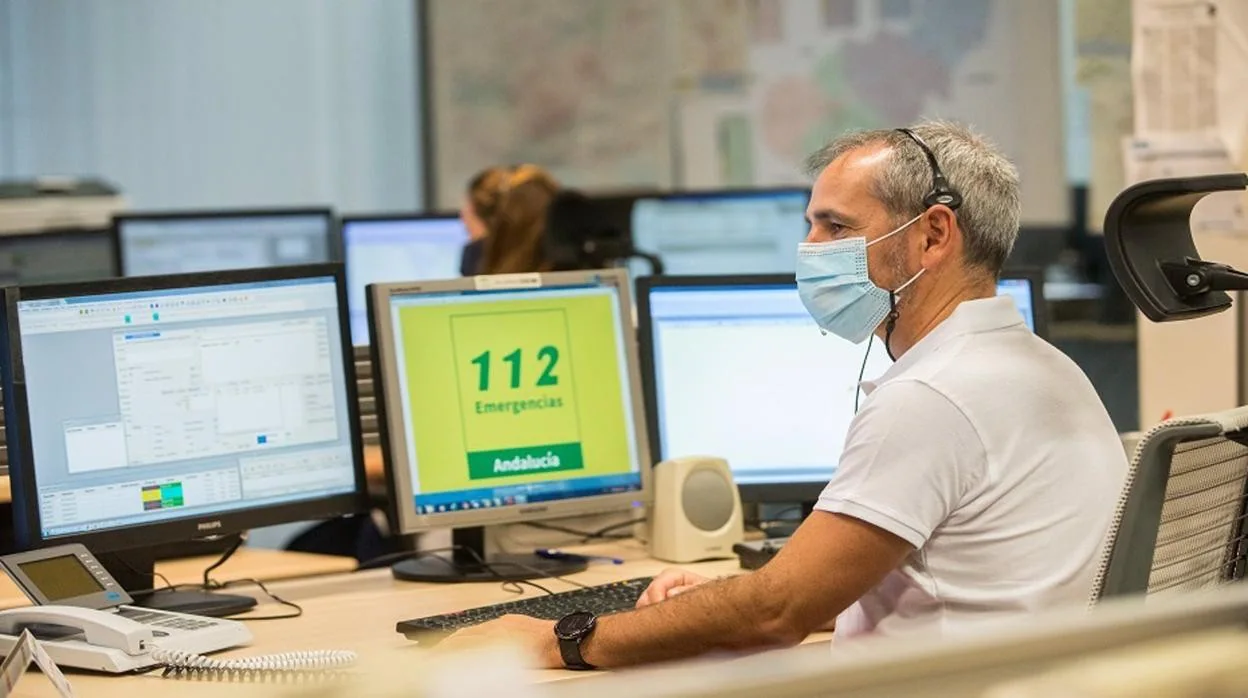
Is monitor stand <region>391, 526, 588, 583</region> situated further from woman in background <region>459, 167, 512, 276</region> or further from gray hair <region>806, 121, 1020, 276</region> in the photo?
woman in background <region>459, 167, 512, 276</region>

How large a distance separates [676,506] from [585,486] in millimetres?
147

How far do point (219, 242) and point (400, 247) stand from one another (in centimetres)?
50

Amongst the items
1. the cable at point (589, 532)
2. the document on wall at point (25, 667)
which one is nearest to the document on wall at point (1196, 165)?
the cable at point (589, 532)

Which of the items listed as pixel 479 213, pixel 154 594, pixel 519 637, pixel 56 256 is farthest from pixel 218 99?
pixel 519 637

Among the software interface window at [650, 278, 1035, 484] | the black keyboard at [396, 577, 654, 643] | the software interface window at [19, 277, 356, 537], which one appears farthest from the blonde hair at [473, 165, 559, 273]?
the black keyboard at [396, 577, 654, 643]

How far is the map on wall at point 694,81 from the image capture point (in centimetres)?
502

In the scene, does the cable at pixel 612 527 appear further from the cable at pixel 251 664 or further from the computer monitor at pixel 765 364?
the cable at pixel 251 664

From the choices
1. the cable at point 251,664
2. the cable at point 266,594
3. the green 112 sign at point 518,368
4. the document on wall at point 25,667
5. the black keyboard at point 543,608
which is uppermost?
the green 112 sign at point 518,368

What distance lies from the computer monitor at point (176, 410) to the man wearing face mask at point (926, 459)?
52 centimetres

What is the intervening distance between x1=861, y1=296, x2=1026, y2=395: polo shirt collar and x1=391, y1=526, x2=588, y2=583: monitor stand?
79cm

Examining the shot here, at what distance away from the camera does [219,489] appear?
94.7 inches

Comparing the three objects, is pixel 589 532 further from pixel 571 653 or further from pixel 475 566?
pixel 571 653

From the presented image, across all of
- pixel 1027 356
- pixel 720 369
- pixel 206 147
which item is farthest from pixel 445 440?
pixel 206 147

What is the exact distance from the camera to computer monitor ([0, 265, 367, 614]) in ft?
7.43
